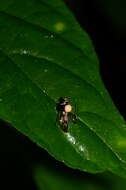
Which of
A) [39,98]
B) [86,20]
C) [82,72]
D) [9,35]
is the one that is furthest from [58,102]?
[86,20]

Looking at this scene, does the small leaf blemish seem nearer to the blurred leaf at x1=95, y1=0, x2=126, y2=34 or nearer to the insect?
the insect

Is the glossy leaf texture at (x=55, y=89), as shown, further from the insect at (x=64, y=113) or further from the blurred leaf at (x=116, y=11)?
the blurred leaf at (x=116, y=11)

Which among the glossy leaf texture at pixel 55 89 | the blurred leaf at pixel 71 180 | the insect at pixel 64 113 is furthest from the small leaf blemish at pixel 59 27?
the blurred leaf at pixel 71 180

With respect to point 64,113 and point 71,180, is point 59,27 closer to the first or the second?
point 64,113

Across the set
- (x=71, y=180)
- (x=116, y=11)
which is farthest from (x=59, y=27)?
(x=116, y=11)

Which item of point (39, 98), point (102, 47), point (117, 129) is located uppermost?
point (39, 98)

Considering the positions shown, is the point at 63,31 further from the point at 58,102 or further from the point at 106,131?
the point at 106,131
